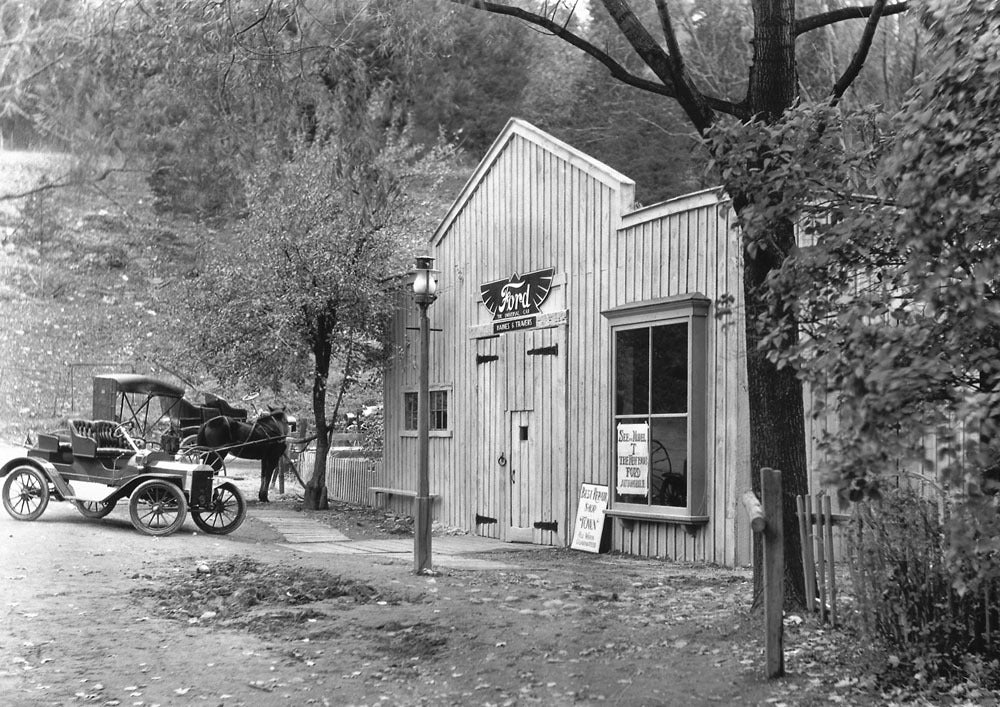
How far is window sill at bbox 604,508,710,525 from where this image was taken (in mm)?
A: 12641

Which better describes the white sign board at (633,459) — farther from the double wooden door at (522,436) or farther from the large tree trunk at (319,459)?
the large tree trunk at (319,459)

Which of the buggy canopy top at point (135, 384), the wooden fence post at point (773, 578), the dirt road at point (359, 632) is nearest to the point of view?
the wooden fence post at point (773, 578)

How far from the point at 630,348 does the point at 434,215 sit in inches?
552

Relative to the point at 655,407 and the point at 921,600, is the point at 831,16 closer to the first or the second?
the point at 921,600

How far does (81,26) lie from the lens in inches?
304

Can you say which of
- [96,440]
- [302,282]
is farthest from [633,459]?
[302,282]

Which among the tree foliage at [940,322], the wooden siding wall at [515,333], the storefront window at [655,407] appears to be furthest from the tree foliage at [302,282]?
the tree foliage at [940,322]

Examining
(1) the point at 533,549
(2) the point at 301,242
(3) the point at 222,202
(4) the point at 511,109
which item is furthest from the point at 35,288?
(4) the point at 511,109

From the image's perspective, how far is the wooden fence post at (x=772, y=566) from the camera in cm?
671

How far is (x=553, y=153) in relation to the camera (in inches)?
620

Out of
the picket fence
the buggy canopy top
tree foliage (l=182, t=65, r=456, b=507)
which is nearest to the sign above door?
tree foliage (l=182, t=65, r=456, b=507)

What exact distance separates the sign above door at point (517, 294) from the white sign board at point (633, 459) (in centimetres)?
279

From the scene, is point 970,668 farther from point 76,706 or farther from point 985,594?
point 76,706

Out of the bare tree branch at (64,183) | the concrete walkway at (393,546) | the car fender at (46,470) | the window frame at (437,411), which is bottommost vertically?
the concrete walkway at (393,546)
